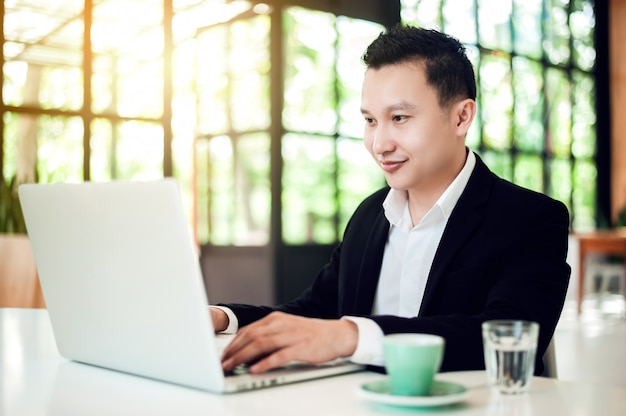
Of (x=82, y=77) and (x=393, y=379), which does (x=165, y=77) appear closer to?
(x=82, y=77)

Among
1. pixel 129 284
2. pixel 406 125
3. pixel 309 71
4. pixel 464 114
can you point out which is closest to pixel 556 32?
pixel 309 71

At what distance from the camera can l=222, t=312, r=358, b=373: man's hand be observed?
3.07ft

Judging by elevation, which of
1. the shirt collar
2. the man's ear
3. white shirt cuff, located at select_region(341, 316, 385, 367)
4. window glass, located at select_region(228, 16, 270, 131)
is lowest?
white shirt cuff, located at select_region(341, 316, 385, 367)

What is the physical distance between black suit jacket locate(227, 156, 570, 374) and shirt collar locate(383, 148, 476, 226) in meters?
0.02

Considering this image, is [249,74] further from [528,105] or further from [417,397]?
[417,397]

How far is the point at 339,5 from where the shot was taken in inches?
251

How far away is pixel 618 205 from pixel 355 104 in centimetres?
478

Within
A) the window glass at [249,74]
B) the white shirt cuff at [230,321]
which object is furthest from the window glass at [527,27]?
the white shirt cuff at [230,321]

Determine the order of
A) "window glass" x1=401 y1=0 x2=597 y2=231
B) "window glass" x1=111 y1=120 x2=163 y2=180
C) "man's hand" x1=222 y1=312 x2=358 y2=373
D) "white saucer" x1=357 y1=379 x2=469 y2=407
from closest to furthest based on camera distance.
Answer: "white saucer" x1=357 y1=379 x2=469 y2=407 < "man's hand" x1=222 y1=312 x2=358 y2=373 < "window glass" x1=111 y1=120 x2=163 y2=180 < "window glass" x1=401 y1=0 x2=597 y2=231

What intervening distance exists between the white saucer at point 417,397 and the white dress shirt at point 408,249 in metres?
0.67

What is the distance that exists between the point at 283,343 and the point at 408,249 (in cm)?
66

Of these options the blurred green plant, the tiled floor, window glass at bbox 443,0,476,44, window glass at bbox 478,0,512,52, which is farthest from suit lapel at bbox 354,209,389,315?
window glass at bbox 478,0,512,52

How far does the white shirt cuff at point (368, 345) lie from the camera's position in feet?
Answer: 3.27

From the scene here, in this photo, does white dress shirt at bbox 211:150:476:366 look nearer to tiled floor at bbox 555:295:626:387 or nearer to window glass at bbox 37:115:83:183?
tiled floor at bbox 555:295:626:387
